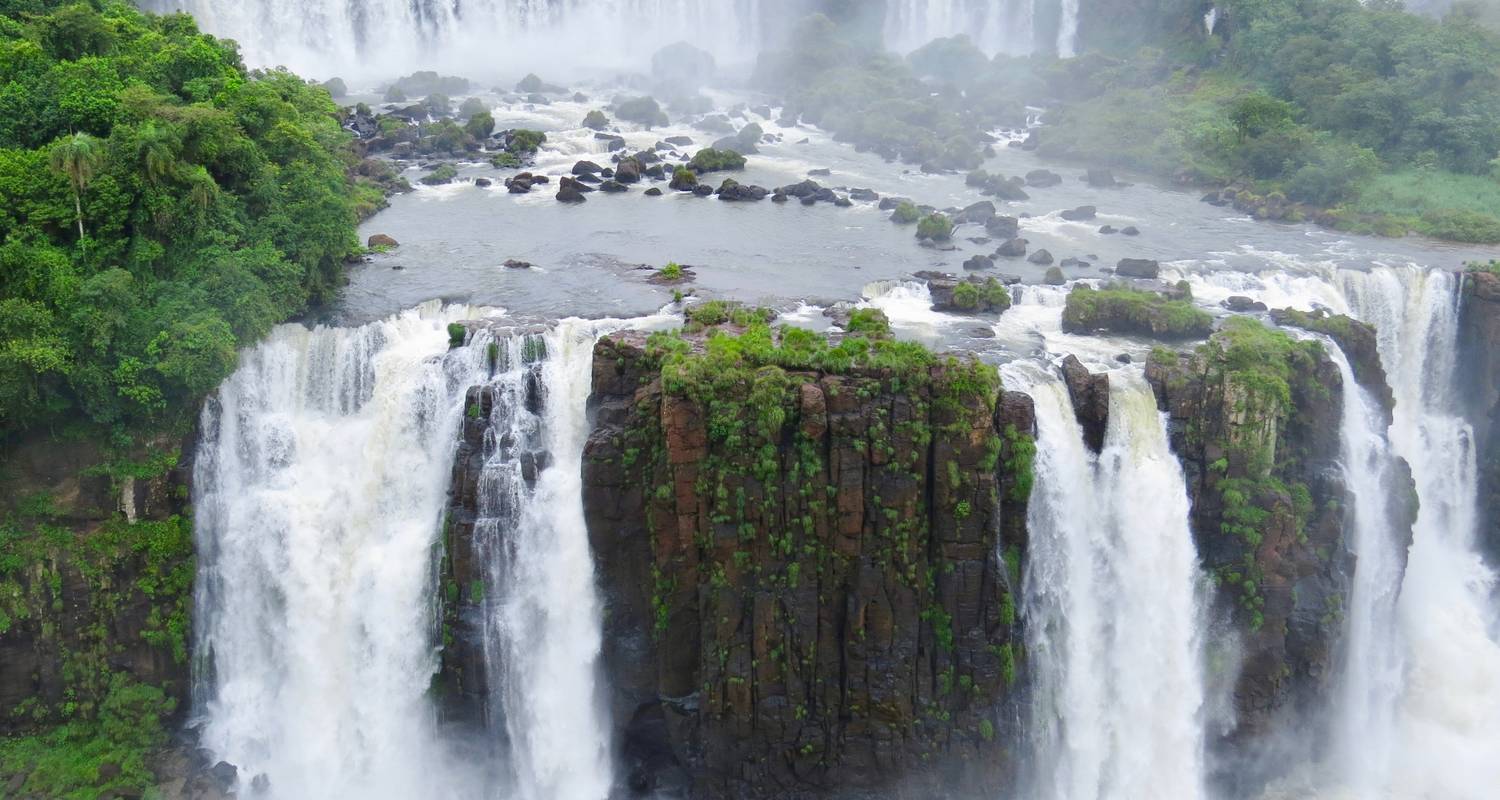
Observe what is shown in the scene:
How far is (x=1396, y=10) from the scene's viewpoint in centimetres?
6138

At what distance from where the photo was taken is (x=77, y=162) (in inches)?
1055

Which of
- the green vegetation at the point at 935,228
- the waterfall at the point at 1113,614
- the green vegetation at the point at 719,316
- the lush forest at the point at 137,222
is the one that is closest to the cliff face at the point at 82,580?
the lush forest at the point at 137,222

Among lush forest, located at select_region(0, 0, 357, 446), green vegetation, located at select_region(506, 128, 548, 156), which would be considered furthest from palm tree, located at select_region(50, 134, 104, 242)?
green vegetation, located at select_region(506, 128, 548, 156)

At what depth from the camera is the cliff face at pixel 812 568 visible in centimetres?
2391

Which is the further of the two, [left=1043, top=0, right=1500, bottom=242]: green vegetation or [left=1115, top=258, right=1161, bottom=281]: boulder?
[left=1043, top=0, right=1500, bottom=242]: green vegetation

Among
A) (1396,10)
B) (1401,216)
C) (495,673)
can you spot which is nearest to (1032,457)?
(495,673)

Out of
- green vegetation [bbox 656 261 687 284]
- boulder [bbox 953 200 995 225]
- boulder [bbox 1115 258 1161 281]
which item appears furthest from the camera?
boulder [bbox 953 200 995 225]

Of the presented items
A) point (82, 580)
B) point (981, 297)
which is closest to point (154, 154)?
point (82, 580)

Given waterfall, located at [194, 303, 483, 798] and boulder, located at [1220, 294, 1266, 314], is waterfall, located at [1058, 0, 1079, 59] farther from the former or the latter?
waterfall, located at [194, 303, 483, 798]

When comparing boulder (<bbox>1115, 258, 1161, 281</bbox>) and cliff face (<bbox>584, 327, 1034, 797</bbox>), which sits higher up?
boulder (<bbox>1115, 258, 1161, 281</bbox>)

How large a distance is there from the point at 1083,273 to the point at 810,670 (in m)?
19.0

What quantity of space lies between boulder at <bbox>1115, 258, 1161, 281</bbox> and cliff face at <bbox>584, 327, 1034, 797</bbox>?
14814 mm

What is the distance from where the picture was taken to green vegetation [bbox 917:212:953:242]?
4172 centimetres

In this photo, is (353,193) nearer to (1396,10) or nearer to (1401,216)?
(1401,216)
